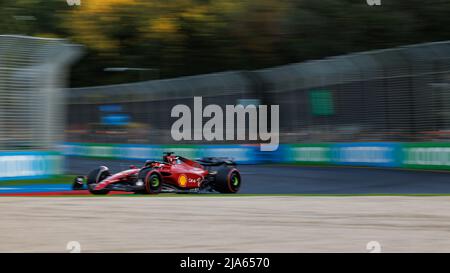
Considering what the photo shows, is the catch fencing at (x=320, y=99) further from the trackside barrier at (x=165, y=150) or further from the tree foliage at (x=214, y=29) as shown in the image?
the tree foliage at (x=214, y=29)

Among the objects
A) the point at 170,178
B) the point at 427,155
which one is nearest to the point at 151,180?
the point at 170,178

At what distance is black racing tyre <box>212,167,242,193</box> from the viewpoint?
14.4m

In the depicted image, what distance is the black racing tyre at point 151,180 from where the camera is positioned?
45.1 feet

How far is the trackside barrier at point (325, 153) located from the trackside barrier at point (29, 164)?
668 centimetres

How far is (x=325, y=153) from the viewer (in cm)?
2406

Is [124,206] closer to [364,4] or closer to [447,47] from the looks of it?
[447,47]

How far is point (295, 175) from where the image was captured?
788 inches

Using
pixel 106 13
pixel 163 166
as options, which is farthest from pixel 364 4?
pixel 163 166

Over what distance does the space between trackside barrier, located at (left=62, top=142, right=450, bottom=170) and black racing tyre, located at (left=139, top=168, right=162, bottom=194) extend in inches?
310

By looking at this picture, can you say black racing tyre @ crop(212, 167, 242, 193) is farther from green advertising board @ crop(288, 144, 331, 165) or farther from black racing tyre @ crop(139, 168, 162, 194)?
green advertising board @ crop(288, 144, 331, 165)

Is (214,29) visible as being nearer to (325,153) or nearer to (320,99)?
(320,99)

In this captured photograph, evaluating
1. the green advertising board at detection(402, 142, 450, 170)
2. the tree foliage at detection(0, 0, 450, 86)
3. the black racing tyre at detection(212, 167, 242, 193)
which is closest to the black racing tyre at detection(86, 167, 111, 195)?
the black racing tyre at detection(212, 167, 242, 193)

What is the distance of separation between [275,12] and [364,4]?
163 inches

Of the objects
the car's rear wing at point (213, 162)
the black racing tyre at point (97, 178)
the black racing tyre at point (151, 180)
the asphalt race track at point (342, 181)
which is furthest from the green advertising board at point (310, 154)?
the black racing tyre at point (151, 180)
